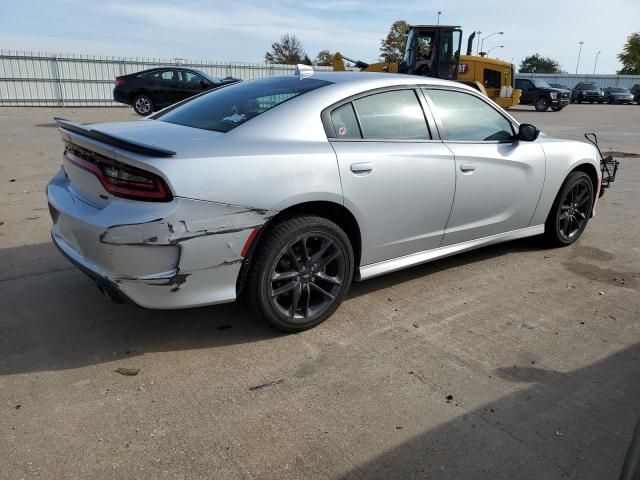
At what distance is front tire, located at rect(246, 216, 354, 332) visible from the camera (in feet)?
10.0

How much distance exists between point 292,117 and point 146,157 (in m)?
0.95

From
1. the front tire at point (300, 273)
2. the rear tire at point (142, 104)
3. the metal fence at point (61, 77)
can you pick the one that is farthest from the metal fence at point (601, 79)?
the front tire at point (300, 273)

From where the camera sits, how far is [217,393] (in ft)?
8.91

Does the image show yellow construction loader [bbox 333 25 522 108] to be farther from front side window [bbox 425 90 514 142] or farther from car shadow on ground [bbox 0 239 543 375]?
car shadow on ground [bbox 0 239 543 375]

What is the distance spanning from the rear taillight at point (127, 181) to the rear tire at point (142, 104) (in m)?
14.8

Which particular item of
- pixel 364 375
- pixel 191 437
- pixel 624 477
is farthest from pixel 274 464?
pixel 624 477

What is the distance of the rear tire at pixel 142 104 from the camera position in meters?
16.8

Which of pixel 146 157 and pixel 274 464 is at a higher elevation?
pixel 146 157

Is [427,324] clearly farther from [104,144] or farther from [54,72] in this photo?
[54,72]

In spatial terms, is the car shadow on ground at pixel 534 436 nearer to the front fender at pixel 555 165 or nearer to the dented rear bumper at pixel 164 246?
the dented rear bumper at pixel 164 246

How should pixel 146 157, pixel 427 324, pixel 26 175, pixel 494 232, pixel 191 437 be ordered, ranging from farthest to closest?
pixel 26 175
pixel 494 232
pixel 427 324
pixel 146 157
pixel 191 437

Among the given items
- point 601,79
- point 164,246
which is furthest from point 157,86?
point 601,79

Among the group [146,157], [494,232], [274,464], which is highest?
[146,157]

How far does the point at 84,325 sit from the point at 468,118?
A: 3119mm
